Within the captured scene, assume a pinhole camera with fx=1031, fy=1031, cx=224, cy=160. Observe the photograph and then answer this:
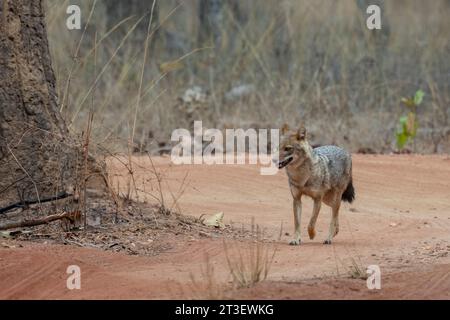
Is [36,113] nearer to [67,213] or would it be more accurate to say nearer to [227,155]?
[67,213]

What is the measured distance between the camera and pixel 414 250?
9242mm

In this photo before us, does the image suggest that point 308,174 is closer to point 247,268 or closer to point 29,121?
point 247,268

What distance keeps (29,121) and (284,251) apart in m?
2.62

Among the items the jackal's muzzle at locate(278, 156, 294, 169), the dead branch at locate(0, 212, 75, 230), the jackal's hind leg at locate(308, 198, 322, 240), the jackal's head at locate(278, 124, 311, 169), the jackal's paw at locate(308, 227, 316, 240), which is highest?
the jackal's head at locate(278, 124, 311, 169)

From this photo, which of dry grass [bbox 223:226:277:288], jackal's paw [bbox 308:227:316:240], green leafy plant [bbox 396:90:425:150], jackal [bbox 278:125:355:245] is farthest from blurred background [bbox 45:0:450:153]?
dry grass [bbox 223:226:277:288]

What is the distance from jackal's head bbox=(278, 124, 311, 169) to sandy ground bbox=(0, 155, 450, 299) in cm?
78

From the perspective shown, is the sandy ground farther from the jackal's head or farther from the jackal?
the jackal's head

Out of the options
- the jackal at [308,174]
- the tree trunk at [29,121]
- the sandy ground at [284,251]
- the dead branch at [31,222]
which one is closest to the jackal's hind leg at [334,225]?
the jackal at [308,174]

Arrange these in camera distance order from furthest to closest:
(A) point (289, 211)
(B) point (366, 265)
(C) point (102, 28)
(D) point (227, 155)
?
(C) point (102, 28) < (D) point (227, 155) < (A) point (289, 211) < (B) point (366, 265)

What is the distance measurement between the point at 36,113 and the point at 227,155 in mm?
5274

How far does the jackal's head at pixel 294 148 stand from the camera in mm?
9664

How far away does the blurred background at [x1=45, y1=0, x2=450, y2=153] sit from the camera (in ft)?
54.9
